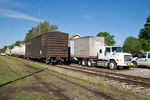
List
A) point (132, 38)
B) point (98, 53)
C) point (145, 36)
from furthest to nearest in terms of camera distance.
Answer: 1. point (132, 38)
2. point (145, 36)
3. point (98, 53)

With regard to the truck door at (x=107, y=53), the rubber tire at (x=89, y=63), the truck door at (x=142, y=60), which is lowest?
the rubber tire at (x=89, y=63)

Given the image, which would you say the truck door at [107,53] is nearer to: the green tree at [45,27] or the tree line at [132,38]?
the tree line at [132,38]

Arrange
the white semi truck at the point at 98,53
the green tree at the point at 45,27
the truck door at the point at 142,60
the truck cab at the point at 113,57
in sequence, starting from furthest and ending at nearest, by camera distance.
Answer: the green tree at the point at 45,27
the truck door at the point at 142,60
the white semi truck at the point at 98,53
the truck cab at the point at 113,57

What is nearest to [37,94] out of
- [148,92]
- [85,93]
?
[85,93]

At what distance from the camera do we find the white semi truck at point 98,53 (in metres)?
16.4

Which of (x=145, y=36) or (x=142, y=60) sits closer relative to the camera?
(x=142, y=60)

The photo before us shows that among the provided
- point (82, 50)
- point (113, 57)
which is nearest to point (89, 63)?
point (82, 50)

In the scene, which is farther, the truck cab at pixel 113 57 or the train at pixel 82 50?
the train at pixel 82 50

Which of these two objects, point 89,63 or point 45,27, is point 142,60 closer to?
point 89,63

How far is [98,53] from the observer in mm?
19359

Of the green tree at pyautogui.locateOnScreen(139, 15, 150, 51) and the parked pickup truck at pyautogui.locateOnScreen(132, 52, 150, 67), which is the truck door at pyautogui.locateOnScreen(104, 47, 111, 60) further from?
the green tree at pyautogui.locateOnScreen(139, 15, 150, 51)

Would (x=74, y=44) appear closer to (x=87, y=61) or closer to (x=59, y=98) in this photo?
(x=87, y=61)

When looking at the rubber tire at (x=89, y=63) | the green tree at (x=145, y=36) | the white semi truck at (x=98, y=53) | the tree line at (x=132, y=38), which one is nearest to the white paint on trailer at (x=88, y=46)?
the white semi truck at (x=98, y=53)

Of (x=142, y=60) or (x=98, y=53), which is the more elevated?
(x=98, y=53)
